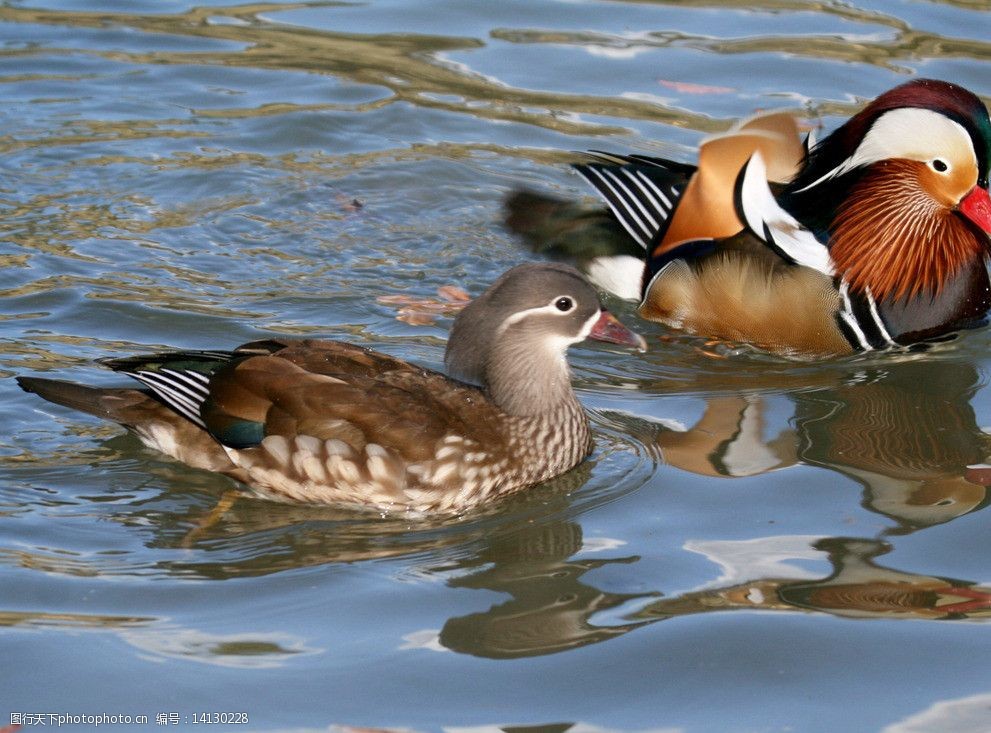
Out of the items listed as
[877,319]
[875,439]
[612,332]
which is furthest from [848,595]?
[877,319]

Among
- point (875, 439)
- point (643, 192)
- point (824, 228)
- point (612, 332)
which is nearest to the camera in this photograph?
point (612, 332)

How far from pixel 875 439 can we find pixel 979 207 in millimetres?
1482

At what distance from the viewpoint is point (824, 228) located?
673 cm

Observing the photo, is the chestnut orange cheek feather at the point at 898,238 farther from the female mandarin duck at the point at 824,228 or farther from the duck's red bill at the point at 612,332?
the duck's red bill at the point at 612,332

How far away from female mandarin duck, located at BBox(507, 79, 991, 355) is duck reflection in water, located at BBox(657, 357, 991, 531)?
0.99 ft

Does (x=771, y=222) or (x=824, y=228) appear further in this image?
(x=824, y=228)

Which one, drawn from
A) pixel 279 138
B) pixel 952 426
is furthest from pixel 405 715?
pixel 279 138

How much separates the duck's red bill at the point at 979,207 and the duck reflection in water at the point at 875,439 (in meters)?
0.66

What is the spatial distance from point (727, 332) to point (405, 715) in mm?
3151

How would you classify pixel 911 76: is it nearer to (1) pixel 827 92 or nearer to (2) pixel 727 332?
(1) pixel 827 92

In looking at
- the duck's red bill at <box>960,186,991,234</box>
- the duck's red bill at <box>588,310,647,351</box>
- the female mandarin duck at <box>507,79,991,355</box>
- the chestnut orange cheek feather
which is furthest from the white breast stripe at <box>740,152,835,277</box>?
the duck's red bill at <box>588,310,647,351</box>

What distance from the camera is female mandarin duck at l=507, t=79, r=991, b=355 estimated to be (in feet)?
21.5

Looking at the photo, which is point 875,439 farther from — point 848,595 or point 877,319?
point 848,595

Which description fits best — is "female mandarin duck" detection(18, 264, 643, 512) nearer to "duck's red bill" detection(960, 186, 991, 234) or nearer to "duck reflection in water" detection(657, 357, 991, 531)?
"duck reflection in water" detection(657, 357, 991, 531)
